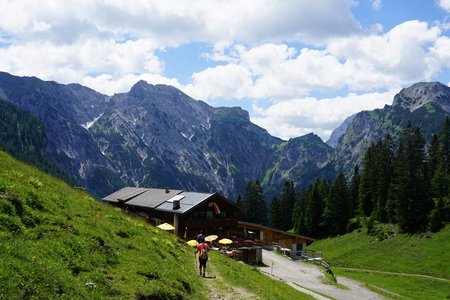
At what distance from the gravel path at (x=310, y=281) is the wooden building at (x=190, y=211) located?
32.4 ft

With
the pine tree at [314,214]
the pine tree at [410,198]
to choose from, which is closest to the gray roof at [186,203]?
the pine tree at [410,198]

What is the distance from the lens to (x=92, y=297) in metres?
14.3

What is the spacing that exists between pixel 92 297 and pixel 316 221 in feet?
387

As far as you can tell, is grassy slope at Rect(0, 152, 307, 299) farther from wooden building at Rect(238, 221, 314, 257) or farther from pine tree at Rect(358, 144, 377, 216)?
pine tree at Rect(358, 144, 377, 216)

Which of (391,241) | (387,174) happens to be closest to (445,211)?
(391,241)

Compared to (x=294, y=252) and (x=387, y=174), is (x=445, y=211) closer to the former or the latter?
(x=387, y=174)

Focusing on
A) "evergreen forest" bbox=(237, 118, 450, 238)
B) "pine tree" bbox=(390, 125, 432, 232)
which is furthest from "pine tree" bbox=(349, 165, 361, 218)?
"pine tree" bbox=(390, 125, 432, 232)

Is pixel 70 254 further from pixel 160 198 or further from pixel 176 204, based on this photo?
pixel 160 198

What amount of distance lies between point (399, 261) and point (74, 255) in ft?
250

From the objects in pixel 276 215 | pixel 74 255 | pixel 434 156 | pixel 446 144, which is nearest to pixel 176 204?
pixel 74 255

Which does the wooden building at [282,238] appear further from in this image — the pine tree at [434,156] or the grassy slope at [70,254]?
the pine tree at [434,156]

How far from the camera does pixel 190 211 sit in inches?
2616

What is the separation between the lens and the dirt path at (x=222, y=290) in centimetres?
2211

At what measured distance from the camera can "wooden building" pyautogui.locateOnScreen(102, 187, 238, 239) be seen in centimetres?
6656
